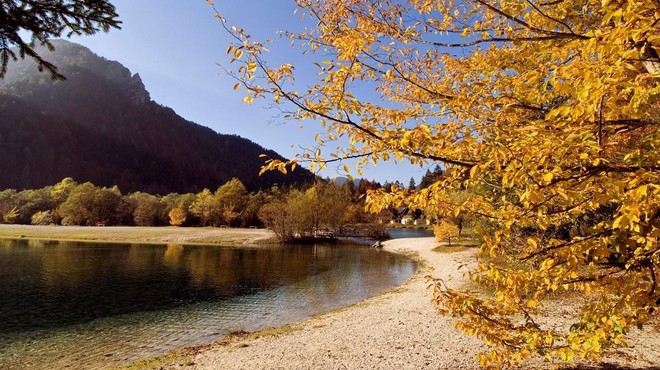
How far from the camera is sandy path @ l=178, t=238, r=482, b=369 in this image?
10.4 m

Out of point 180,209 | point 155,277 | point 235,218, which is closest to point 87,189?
point 180,209

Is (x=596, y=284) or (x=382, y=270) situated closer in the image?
(x=596, y=284)

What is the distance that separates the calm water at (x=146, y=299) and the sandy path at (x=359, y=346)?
9.21 feet

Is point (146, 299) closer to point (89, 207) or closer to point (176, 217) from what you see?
point (176, 217)

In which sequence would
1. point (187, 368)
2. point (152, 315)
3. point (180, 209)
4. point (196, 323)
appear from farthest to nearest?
point (180, 209) → point (152, 315) → point (196, 323) → point (187, 368)

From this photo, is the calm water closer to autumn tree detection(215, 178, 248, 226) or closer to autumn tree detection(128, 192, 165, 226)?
autumn tree detection(215, 178, 248, 226)

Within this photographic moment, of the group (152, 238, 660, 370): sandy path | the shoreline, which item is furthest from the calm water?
(152, 238, 660, 370): sandy path

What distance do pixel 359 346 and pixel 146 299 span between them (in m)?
14.8

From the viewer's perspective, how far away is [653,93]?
2.39 m

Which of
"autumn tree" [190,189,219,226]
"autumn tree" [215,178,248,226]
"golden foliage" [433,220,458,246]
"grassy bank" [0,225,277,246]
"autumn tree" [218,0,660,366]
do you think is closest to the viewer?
"autumn tree" [218,0,660,366]

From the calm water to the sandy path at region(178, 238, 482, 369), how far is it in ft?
9.21

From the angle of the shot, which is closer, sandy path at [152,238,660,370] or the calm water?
sandy path at [152,238,660,370]

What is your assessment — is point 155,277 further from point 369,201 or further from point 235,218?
point 235,218

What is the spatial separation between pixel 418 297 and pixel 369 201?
710 inches
